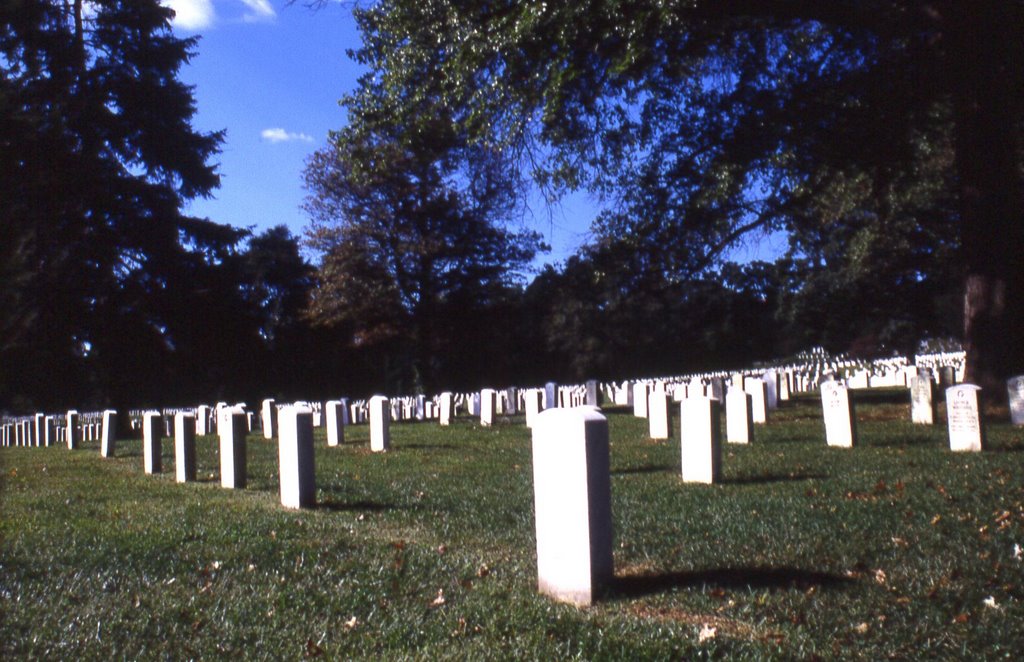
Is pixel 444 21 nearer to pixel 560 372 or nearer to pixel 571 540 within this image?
pixel 571 540

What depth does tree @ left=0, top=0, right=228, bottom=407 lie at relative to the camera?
931 inches

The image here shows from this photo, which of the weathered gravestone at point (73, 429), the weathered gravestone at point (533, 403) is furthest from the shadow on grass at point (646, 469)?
the weathered gravestone at point (73, 429)

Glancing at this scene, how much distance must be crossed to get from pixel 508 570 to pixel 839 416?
954 cm

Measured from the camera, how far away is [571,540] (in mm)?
5773

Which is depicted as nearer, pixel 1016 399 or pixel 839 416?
pixel 839 416

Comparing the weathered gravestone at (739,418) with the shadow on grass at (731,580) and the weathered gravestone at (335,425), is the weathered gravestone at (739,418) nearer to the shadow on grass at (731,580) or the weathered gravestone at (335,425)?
the weathered gravestone at (335,425)

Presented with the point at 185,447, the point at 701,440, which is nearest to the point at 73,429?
the point at 185,447

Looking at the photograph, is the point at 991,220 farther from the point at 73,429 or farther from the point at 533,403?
the point at 73,429

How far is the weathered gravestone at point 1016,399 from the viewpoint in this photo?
53.0 ft

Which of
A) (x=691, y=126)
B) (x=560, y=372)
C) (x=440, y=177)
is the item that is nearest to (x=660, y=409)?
(x=691, y=126)

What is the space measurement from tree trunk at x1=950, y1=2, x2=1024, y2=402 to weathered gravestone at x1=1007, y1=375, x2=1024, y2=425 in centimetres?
110

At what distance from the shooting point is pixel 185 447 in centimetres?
1278

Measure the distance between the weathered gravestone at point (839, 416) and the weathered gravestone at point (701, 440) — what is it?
4557 mm

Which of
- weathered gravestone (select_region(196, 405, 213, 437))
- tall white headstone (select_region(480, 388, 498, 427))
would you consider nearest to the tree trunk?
tall white headstone (select_region(480, 388, 498, 427))
